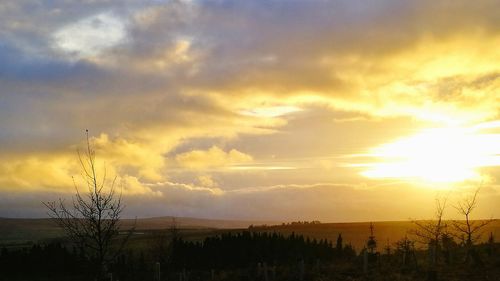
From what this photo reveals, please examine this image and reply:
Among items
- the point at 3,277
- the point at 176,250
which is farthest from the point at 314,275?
the point at 3,277

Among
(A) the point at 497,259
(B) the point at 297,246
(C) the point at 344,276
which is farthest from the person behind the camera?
(B) the point at 297,246

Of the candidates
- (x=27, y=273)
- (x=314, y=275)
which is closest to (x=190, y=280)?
(x=314, y=275)

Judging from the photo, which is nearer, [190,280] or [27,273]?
[190,280]

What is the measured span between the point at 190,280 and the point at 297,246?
39.2 metres

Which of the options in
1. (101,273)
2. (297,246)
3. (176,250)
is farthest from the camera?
(297,246)

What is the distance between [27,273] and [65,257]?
593 centimetres

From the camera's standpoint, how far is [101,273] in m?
20.0

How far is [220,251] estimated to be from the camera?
89875 millimetres

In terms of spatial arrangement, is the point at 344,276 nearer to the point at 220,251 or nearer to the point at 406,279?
the point at 406,279

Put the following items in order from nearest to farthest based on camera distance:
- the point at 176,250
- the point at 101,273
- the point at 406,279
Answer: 1. the point at 101,273
2. the point at 406,279
3. the point at 176,250

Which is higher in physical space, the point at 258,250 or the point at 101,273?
the point at 101,273

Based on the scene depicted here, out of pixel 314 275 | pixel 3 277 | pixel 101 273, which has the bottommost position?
pixel 3 277

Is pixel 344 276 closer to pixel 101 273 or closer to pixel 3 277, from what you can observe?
pixel 101 273

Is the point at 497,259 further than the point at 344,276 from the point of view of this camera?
No
